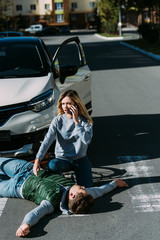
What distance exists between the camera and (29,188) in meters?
5.21

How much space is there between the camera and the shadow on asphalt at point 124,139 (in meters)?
7.02

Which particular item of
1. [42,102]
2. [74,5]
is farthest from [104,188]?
[74,5]

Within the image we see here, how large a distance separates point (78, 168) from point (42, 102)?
4.06ft

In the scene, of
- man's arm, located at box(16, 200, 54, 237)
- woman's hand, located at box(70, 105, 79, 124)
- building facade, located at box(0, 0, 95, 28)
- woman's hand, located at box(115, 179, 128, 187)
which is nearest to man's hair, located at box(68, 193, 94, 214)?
man's arm, located at box(16, 200, 54, 237)

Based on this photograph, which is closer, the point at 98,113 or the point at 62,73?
the point at 62,73

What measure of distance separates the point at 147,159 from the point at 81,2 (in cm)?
10968

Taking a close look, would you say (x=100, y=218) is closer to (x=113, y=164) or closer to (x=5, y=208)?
(x=5, y=208)

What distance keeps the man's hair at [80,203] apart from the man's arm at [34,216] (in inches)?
9.2

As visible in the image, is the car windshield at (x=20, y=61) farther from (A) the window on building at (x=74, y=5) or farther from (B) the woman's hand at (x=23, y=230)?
(A) the window on building at (x=74, y=5)

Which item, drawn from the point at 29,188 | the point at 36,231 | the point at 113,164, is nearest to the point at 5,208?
the point at 29,188

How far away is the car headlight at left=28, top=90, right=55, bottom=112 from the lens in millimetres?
6355

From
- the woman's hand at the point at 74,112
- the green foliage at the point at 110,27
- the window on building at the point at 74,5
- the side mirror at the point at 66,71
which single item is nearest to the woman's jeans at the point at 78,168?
the woman's hand at the point at 74,112

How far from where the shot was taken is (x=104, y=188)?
540 centimetres

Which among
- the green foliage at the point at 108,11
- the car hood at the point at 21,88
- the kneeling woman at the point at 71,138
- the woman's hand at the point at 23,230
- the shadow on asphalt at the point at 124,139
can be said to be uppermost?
the green foliage at the point at 108,11
